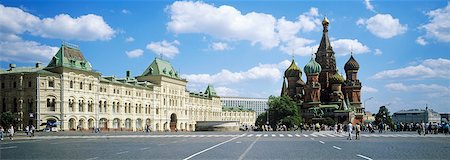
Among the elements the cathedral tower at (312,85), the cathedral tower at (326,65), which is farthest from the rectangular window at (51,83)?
the cathedral tower at (326,65)

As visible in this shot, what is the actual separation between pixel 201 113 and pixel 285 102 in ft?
110

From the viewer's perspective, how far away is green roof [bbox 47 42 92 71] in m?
75.8

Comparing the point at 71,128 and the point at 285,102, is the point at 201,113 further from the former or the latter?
the point at 71,128

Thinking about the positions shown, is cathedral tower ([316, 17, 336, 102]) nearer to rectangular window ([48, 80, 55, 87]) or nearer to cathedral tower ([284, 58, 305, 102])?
cathedral tower ([284, 58, 305, 102])

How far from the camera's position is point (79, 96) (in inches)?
3051

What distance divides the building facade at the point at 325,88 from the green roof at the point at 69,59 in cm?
5976

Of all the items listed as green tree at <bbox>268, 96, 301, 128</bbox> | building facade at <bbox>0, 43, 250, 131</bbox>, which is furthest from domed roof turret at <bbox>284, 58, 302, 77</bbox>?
building facade at <bbox>0, 43, 250, 131</bbox>

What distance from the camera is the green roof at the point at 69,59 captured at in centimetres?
7575

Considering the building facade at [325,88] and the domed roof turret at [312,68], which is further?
the domed roof turret at [312,68]

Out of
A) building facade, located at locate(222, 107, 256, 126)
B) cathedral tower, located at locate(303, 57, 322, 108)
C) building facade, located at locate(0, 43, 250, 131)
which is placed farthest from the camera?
building facade, located at locate(222, 107, 256, 126)

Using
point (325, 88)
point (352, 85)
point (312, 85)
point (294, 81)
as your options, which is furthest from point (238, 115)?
point (352, 85)

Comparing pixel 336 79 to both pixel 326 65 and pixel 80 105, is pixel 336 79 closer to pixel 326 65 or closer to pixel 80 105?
pixel 326 65

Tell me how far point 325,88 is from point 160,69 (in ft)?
158

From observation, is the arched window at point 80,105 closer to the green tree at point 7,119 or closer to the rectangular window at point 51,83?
the rectangular window at point 51,83
